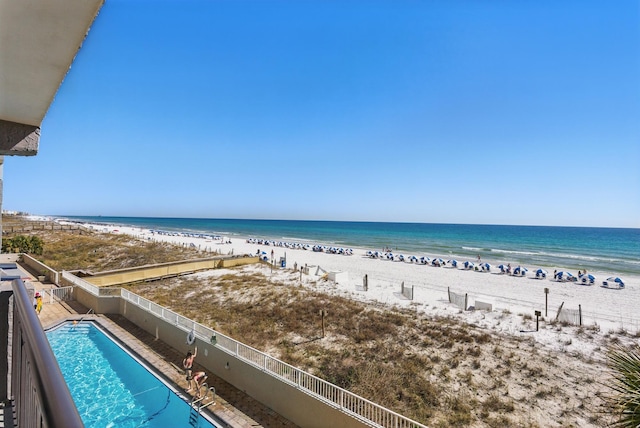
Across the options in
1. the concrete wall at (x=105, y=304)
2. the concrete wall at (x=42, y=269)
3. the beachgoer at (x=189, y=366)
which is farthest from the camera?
the concrete wall at (x=42, y=269)

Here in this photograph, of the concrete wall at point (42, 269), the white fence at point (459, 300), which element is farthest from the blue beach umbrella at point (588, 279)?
the concrete wall at point (42, 269)

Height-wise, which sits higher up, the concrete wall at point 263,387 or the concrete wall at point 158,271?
the concrete wall at point 158,271

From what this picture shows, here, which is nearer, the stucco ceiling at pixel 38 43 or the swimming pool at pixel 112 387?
the stucco ceiling at pixel 38 43

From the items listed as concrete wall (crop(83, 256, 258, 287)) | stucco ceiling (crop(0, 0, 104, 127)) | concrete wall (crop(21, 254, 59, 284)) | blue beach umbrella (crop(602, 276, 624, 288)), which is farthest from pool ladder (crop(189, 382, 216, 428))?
blue beach umbrella (crop(602, 276, 624, 288))

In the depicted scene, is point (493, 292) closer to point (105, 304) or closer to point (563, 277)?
point (563, 277)

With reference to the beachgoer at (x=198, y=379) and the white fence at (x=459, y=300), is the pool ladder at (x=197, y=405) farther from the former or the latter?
the white fence at (x=459, y=300)

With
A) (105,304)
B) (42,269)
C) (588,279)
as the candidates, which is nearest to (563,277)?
(588,279)
